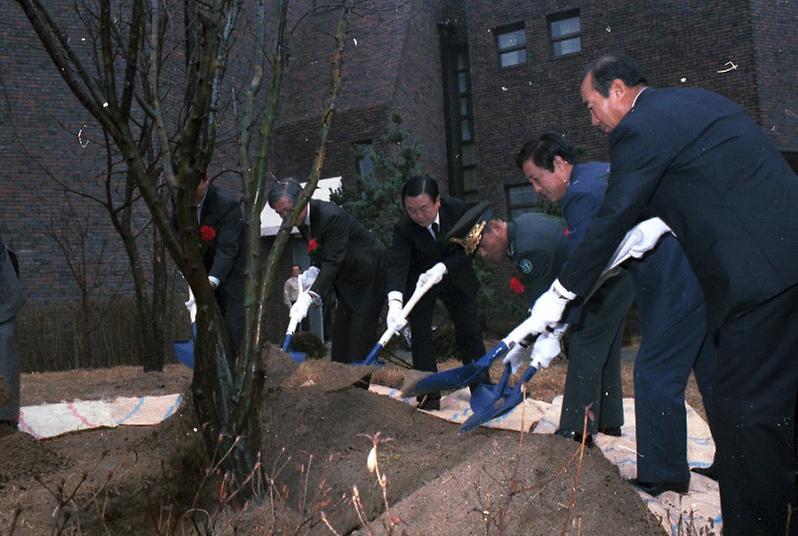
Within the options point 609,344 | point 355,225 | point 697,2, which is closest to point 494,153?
point 697,2

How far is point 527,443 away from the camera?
2789 mm

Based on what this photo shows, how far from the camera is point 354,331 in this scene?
529 cm

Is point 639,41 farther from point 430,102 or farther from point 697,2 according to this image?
point 430,102

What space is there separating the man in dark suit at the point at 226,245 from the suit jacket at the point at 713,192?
2.91m

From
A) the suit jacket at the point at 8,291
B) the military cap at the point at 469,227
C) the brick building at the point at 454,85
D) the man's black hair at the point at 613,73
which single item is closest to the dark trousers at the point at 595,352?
the military cap at the point at 469,227

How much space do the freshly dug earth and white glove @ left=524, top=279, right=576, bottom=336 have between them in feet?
1.51

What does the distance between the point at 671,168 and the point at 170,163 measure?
65.1 inches

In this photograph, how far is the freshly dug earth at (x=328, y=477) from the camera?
2326 mm

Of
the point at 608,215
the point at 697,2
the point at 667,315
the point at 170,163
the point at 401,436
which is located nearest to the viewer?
the point at 608,215

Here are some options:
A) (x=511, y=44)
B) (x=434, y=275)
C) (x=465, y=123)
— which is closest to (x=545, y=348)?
(x=434, y=275)

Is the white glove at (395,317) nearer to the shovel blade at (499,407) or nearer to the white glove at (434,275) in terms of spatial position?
the white glove at (434,275)

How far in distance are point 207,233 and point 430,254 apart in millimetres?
1447

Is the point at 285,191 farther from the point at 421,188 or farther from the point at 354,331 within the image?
the point at 354,331

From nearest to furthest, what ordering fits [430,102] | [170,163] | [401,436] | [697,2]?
1. [170,163]
2. [401,436]
3. [697,2]
4. [430,102]
